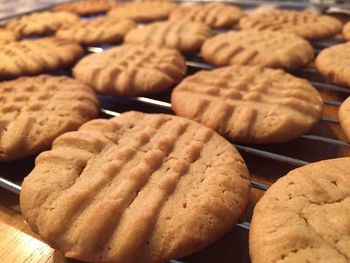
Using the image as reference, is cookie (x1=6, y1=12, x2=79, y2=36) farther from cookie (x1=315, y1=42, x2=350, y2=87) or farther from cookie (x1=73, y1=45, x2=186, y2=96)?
cookie (x1=315, y1=42, x2=350, y2=87)

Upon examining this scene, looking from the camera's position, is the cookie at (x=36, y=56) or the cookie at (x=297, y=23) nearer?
the cookie at (x=36, y=56)

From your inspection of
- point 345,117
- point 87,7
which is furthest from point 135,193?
point 87,7

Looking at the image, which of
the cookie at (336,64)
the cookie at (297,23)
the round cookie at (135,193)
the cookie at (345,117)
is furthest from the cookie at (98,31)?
the cookie at (345,117)

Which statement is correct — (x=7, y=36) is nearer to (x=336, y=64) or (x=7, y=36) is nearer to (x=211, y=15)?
(x=211, y=15)

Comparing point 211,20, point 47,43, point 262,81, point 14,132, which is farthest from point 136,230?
point 211,20

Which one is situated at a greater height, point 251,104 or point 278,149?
point 251,104

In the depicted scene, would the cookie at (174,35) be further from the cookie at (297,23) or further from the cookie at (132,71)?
the cookie at (297,23)

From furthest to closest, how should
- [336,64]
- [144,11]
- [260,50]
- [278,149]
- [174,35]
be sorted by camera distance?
[144,11], [174,35], [260,50], [336,64], [278,149]
